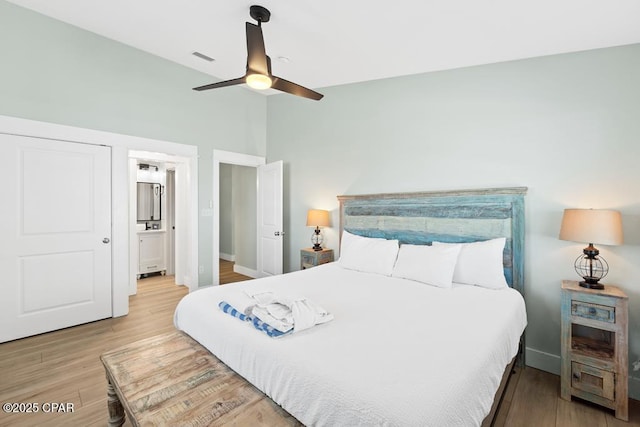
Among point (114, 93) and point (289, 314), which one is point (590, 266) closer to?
point (289, 314)

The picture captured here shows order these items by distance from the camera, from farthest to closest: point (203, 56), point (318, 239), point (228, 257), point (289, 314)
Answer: point (228, 257) < point (318, 239) < point (203, 56) < point (289, 314)

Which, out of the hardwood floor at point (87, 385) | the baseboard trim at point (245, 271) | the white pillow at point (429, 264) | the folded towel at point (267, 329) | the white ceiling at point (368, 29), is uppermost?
the white ceiling at point (368, 29)

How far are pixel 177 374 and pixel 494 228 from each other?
2.68 metres

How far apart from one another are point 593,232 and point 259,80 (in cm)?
260

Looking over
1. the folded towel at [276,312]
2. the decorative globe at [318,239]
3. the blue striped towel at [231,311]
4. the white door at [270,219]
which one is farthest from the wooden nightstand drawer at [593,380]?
the white door at [270,219]

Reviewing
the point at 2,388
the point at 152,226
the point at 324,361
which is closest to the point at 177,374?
the point at 324,361

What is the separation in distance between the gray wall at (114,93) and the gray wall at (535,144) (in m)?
2.06

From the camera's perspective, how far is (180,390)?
1.43m

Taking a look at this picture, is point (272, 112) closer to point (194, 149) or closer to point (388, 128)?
point (194, 149)

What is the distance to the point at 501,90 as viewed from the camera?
2.71 metres

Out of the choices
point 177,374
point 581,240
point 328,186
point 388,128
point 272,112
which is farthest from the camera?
point 272,112

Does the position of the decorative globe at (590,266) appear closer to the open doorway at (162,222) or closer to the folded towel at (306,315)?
the folded towel at (306,315)

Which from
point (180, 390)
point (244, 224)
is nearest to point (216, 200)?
point (244, 224)

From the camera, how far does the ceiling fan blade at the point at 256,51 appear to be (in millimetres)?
2131
